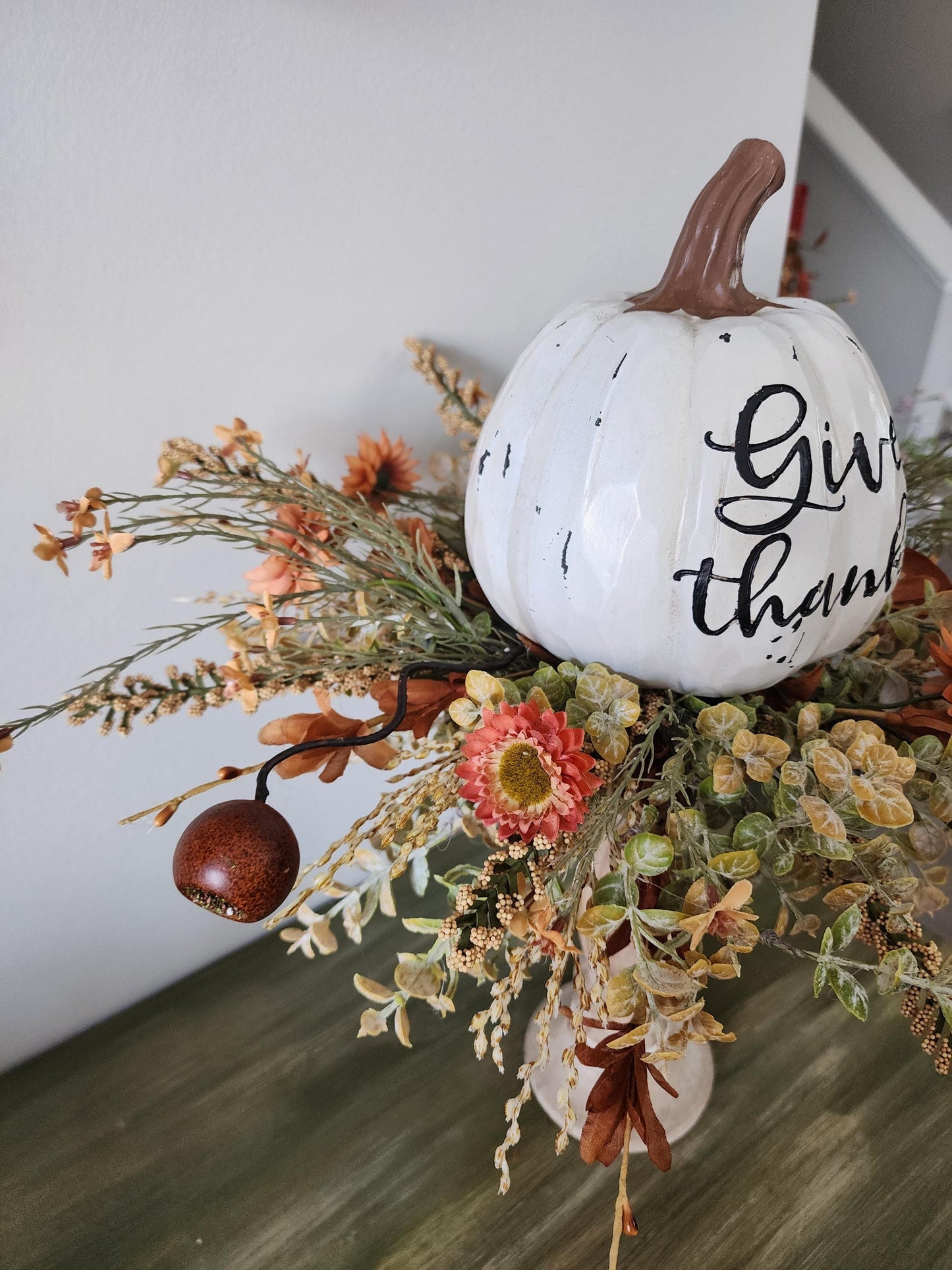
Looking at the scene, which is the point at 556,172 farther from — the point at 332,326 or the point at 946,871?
the point at 946,871

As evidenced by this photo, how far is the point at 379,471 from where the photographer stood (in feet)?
2.07

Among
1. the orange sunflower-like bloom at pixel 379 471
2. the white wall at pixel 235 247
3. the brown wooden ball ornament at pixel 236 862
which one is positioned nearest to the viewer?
the brown wooden ball ornament at pixel 236 862

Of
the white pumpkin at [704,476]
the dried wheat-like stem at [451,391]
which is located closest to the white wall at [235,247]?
the dried wheat-like stem at [451,391]

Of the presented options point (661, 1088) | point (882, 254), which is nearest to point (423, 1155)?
point (661, 1088)

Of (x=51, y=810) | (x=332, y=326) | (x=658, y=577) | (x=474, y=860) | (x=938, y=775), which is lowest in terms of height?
(x=474, y=860)

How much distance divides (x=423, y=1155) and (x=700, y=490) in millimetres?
519

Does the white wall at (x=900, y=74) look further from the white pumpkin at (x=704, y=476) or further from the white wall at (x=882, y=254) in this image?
the white pumpkin at (x=704, y=476)

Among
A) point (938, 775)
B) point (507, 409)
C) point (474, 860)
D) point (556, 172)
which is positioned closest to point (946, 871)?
→ point (938, 775)

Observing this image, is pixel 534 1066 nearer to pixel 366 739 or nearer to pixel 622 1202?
pixel 622 1202

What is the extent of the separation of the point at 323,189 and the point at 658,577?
15.9 inches

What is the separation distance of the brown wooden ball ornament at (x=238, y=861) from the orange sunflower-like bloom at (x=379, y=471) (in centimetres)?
31

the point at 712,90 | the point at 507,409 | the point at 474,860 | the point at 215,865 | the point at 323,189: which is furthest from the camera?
the point at 474,860

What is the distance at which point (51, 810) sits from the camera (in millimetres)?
635

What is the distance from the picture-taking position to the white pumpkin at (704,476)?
411mm
